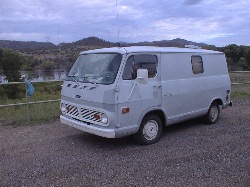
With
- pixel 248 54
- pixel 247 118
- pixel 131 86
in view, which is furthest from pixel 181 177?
pixel 248 54

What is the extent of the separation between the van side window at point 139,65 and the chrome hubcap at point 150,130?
1021 millimetres

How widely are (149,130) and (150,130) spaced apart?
1.2 inches

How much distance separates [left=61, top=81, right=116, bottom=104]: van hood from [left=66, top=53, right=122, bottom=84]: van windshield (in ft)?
0.39

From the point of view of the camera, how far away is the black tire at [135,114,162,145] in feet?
20.5

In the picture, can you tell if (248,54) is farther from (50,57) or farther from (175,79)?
(175,79)

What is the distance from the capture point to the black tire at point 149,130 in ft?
20.5

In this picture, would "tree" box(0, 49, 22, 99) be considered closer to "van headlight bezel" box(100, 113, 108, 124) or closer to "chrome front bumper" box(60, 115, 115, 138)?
"chrome front bumper" box(60, 115, 115, 138)

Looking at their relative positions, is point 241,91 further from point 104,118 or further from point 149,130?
point 104,118

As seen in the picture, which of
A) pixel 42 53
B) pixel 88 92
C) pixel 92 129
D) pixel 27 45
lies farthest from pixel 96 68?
pixel 42 53

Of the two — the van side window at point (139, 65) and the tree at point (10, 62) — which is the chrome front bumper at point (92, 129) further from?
the tree at point (10, 62)

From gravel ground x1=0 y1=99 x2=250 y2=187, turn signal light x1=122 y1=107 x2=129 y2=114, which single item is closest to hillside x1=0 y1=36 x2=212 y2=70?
gravel ground x1=0 y1=99 x2=250 y2=187

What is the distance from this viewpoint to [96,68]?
6.30 m

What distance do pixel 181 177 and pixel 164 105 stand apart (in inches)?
85.2

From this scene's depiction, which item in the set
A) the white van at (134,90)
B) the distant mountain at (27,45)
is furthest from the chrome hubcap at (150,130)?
the distant mountain at (27,45)
